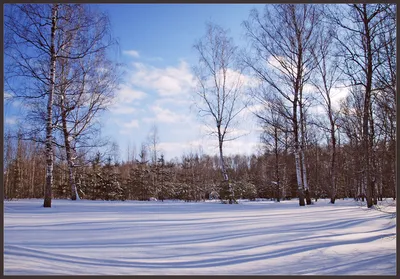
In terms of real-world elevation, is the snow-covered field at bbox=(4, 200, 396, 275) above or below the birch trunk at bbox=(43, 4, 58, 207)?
below

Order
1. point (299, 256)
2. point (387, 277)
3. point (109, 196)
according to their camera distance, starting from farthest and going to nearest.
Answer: point (109, 196), point (299, 256), point (387, 277)

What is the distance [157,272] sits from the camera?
3480mm

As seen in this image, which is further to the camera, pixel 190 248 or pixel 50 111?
pixel 50 111

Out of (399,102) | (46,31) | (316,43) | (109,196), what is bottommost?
(109,196)

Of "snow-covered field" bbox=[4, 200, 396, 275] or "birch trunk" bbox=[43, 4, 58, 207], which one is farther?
"birch trunk" bbox=[43, 4, 58, 207]

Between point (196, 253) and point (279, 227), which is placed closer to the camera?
point (196, 253)

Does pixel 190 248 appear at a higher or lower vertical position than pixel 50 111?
lower

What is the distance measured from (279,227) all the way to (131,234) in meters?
3.54

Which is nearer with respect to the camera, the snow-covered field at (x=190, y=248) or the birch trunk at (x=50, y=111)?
the snow-covered field at (x=190, y=248)

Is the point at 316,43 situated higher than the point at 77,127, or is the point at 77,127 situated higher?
the point at 316,43

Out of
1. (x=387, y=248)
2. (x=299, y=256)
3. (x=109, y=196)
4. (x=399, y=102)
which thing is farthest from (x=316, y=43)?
(x=109, y=196)

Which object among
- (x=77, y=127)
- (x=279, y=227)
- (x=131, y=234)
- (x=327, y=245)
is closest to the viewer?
(x=327, y=245)

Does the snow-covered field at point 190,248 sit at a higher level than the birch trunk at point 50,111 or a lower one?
lower

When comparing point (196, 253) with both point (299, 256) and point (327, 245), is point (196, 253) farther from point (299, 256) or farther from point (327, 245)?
point (327, 245)
